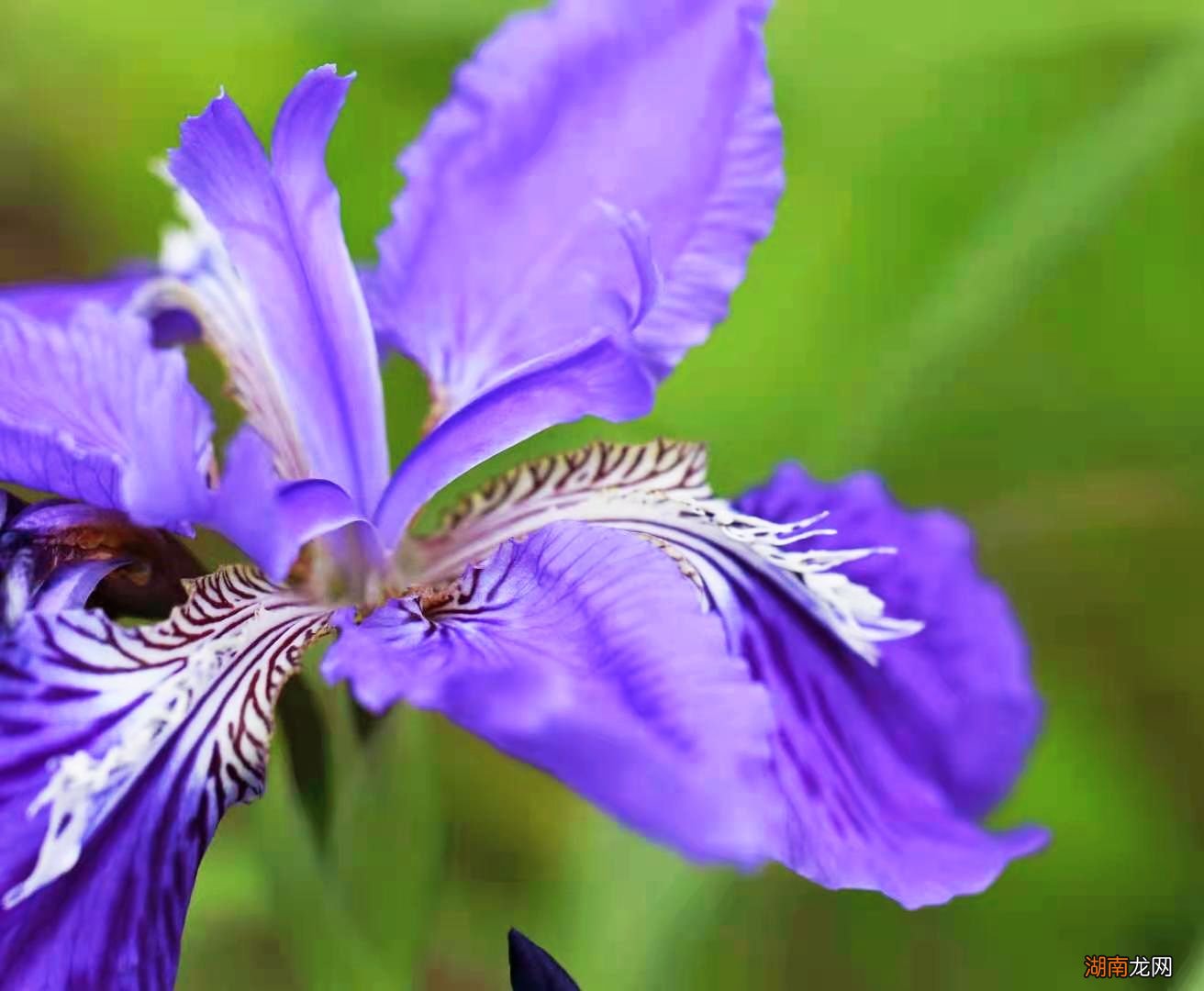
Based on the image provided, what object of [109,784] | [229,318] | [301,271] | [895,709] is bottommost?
[109,784]

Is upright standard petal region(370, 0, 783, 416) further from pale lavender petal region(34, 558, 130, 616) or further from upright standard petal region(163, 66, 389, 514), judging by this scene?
pale lavender petal region(34, 558, 130, 616)

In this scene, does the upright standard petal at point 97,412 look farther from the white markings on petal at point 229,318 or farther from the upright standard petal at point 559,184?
the upright standard petal at point 559,184

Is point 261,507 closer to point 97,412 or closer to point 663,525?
point 97,412

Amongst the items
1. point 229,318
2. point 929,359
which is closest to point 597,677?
point 229,318

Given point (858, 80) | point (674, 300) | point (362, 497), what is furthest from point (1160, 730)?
point (362, 497)

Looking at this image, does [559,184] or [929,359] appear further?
[929,359]
